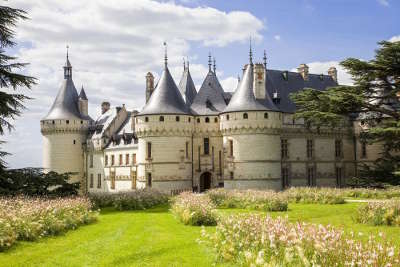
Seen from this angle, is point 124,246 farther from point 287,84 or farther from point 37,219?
point 287,84

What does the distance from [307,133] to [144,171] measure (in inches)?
557

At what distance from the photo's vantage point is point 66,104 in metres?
50.1

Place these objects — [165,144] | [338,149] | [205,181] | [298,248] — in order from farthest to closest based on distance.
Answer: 1. [338,149]
2. [205,181]
3. [165,144]
4. [298,248]

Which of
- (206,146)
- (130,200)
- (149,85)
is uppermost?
(149,85)

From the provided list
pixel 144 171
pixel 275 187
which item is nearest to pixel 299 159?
pixel 275 187

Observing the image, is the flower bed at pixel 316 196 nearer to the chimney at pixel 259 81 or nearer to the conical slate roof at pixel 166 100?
the chimney at pixel 259 81

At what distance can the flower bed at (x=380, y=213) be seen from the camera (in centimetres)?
1706

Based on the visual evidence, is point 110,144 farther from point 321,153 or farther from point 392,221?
point 392,221

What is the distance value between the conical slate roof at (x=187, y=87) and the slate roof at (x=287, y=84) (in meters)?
6.69

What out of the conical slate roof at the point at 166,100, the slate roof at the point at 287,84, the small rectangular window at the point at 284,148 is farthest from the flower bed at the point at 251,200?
the slate roof at the point at 287,84

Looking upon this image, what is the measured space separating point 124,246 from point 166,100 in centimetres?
2464

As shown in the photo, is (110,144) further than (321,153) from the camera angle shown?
Yes

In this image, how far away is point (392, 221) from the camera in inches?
671

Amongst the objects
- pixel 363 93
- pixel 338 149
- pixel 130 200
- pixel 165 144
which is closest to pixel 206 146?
pixel 165 144
